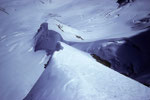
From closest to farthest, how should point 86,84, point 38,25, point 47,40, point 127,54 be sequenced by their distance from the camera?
point 86,84
point 127,54
point 47,40
point 38,25

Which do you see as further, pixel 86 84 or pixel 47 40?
pixel 47 40

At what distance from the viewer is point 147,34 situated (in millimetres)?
2340

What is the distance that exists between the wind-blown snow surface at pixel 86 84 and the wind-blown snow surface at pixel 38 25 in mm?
123

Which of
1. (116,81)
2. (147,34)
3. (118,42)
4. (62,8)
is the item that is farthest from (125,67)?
(62,8)

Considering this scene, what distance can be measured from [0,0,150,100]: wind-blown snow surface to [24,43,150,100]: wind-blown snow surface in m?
0.12

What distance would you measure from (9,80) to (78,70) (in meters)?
1.74

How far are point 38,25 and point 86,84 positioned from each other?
409 cm

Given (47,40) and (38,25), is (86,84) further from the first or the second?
(38,25)

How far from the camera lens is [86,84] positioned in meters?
1.13

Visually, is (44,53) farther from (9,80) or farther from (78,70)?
(78,70)

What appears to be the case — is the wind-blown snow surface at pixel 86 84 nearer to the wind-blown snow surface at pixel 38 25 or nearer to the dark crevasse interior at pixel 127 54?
the wind-blown snow surface at pixel 38 25

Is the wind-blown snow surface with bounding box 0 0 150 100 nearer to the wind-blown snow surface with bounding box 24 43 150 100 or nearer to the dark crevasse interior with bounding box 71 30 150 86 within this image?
the wind-blown snow surface with bounding box 24 43 150 100

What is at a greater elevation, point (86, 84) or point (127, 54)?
point (86, 84)

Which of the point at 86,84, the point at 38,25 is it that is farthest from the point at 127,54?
the point at 38,25
